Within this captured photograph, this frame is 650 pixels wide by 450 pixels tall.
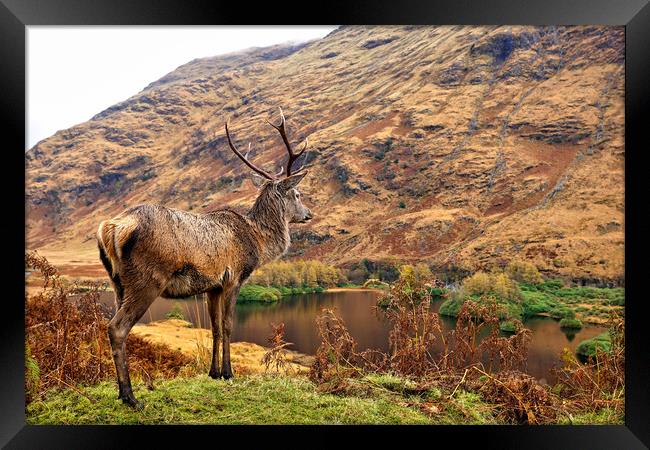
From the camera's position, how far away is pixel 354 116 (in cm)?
2362

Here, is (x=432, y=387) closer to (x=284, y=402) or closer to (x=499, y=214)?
(x=284, y=402)

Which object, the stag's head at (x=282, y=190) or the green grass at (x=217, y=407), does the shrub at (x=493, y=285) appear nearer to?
the stag's head at (x=282, y=190)

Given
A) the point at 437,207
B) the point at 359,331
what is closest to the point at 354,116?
the point at 437,207

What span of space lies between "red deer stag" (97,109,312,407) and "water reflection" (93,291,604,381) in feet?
10.2

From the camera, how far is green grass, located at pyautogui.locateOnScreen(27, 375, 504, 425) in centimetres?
508

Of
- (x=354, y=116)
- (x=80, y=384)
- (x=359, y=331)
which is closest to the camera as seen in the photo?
(x=80, y=384)

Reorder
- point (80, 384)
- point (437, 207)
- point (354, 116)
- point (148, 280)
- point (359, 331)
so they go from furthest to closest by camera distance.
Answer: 1. point (437, 207)
2. point (354, 116)
3. point (359, 331)
4. point (80, 384)
5. point (148, 280)

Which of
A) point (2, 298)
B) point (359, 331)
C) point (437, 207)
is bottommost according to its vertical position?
point (359, 331)

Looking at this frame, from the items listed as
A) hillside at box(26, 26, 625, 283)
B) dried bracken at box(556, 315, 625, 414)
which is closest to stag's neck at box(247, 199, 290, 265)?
dried bracken at box(556, 315, 625, 414)

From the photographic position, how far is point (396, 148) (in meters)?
27.8

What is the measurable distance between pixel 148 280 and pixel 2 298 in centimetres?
165

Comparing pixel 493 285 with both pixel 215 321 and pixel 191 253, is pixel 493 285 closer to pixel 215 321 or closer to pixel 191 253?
pixel 215 321

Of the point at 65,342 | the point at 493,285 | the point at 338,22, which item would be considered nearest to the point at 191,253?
the point at 65,342

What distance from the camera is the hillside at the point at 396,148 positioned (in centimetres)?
1838
